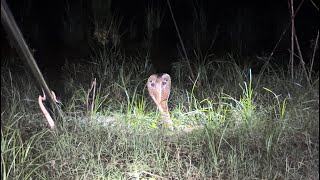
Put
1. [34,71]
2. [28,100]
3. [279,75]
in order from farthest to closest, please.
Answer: [279,75]
[28,100]
[34,71]

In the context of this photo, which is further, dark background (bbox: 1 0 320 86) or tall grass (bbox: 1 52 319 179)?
dark background (bbox: 1 0 320 86)

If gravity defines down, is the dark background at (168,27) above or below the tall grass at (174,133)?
above

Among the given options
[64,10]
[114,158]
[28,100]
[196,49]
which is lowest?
[114,158]

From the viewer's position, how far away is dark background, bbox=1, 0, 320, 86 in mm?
1822

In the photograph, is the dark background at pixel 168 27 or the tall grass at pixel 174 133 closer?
the tall grass at pixel 174 133

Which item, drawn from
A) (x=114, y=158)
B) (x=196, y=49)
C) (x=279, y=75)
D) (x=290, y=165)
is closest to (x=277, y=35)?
(x=279, y=75)

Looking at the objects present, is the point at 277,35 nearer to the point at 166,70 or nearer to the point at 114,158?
the point at 166,70

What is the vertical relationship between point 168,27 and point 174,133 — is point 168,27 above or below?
above

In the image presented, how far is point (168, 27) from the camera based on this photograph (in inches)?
75.4

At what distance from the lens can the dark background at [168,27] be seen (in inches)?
71.7

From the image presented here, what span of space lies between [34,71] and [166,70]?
0.57 metres

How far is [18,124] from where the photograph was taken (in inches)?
58.6

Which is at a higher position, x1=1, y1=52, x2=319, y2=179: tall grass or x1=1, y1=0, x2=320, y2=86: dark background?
x1=1, y1=0, x2=320, y2=86: dark background

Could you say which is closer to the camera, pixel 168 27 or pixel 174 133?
pixel 174 133
